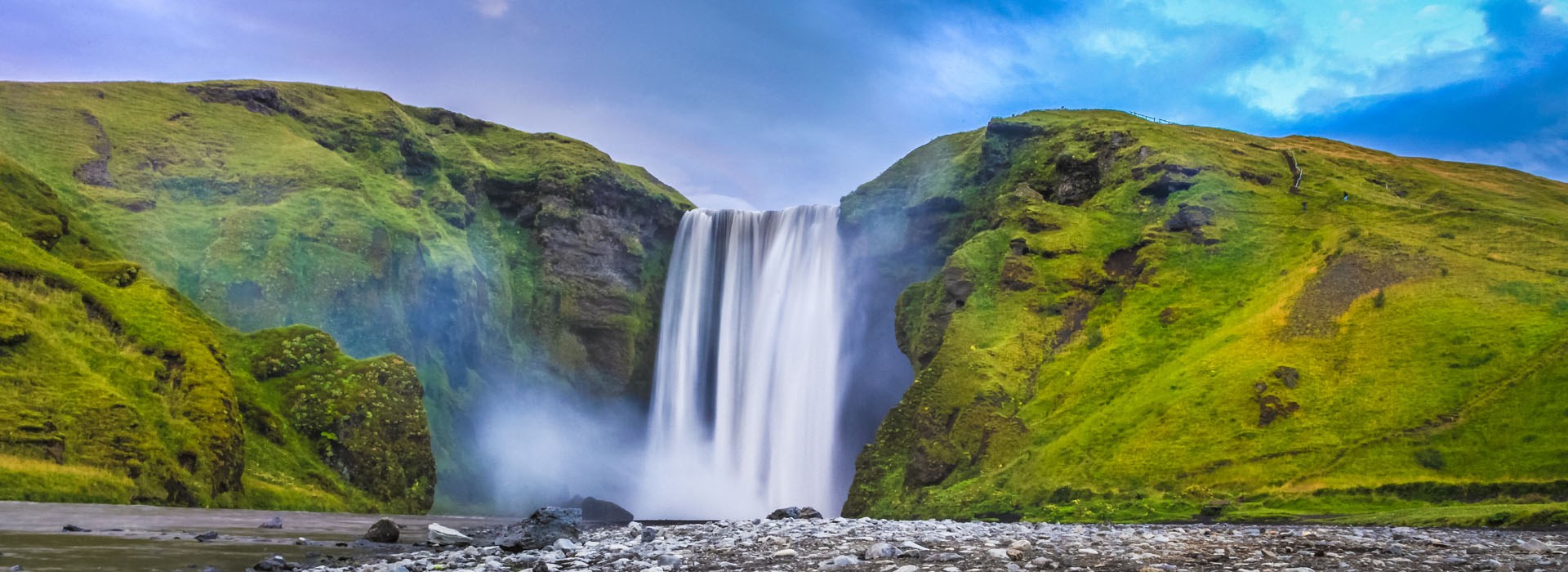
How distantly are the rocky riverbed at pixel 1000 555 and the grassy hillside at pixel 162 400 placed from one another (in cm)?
2428

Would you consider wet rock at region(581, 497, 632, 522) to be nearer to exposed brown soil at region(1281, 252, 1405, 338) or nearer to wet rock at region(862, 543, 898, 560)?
exposed brown soil at region(1281, 252, 1405, 338)

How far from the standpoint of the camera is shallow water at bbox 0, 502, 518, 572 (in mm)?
13836

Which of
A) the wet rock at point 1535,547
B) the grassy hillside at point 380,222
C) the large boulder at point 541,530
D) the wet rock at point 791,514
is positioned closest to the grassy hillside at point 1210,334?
the wet rock at point 791,514

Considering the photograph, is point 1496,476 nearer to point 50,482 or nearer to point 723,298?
point 50,482

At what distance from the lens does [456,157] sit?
10931 centimetres

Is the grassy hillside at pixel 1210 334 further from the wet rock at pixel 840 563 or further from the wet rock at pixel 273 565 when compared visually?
the wet rock at pixel 273 565

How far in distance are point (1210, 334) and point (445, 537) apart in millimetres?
50359

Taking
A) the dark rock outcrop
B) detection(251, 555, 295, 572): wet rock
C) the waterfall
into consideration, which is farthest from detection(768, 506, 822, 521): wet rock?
the dark rock outcrop

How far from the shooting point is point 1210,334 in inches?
2272

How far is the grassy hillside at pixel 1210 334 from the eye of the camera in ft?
134

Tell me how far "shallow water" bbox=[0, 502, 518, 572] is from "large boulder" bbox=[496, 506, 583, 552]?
250 cm

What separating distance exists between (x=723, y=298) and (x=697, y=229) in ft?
41.0

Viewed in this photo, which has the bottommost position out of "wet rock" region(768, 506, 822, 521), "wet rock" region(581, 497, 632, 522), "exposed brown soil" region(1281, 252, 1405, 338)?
"wet rock" region(581, 497, 632, 522)

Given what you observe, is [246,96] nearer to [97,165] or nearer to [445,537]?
[97,165]
